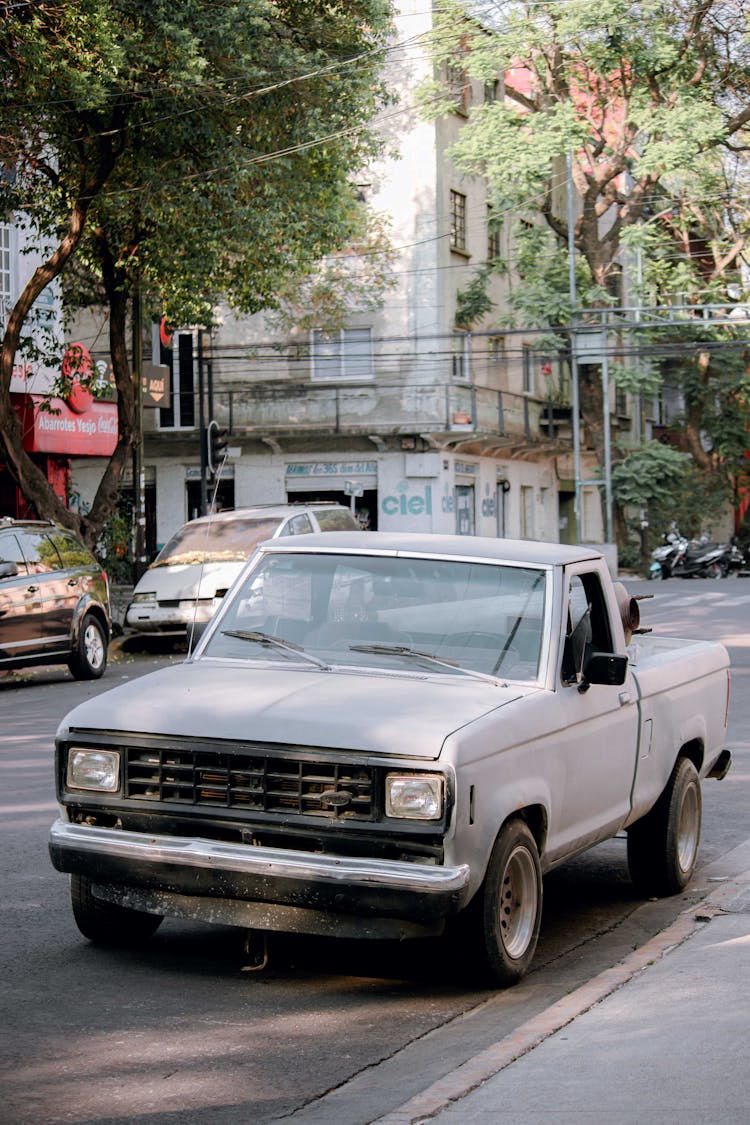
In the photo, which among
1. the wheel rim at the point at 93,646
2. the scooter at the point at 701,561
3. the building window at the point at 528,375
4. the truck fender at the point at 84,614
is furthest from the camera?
the building window at the point at 528,375

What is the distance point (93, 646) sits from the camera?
19094 mm

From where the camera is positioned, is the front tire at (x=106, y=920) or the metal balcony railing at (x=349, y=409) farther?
the metal balcony railing at (x=349, y=409)

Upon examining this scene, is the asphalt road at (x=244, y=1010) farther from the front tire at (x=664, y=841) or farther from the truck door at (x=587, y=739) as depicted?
the truck door at (x=587, y=739)

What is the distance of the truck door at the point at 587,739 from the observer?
634 centimetres

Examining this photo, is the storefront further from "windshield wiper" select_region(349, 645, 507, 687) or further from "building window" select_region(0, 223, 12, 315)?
"windshield wiper" select_region(349, 645, 507, 687)

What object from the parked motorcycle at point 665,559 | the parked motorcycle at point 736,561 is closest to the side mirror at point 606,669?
the parked motorcycle at point 665,559

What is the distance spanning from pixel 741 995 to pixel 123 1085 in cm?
213

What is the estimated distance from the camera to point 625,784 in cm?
700

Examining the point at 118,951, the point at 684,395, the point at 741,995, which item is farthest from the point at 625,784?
the point at 684,395

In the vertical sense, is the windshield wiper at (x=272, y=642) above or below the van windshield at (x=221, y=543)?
above

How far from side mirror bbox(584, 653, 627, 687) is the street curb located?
3.57ft

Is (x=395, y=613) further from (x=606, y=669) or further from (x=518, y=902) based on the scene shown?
(x=518, y=902)

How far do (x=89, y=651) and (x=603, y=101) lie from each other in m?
27.9

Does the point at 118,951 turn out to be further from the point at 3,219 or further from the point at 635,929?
the point at 3,219
